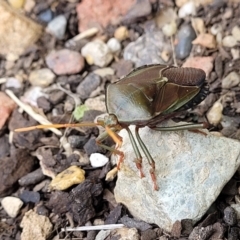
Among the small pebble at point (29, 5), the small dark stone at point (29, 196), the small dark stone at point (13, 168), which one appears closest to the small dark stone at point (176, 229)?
the small dark stone at point (29, 196)

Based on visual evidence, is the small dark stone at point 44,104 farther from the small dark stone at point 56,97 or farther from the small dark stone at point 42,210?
the small dark stone at point 42,210

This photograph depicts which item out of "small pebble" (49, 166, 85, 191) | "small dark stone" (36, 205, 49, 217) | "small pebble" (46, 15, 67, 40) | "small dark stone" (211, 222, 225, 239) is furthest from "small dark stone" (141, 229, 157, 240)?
"small pebble" (46, 15, 67, 40)

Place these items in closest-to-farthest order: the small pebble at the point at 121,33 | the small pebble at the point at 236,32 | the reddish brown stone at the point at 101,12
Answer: the small pebble at the point at 236,32
the small pebble at the point at 121,33
the reddish brown stone at the point at 101,12

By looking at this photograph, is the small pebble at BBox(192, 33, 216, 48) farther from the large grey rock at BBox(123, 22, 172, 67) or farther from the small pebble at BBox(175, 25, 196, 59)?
the large grey rock at BBox(123, 22, 172, 67)

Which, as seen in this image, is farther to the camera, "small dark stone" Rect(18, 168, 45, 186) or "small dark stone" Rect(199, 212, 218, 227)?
"small dark stone" Rect(18, 168, 45, 186)

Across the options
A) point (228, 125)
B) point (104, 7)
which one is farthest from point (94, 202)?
point (104, 7)

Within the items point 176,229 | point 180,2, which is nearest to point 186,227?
→ point 176,229

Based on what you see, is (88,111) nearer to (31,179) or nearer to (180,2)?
(31,179)
